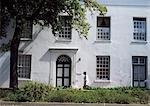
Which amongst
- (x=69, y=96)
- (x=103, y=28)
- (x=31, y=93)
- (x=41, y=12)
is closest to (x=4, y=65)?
(x=41, y=12)

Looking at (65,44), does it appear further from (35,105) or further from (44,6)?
(35,105)

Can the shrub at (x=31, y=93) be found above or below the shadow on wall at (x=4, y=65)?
below

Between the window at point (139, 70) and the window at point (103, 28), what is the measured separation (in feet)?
11.2

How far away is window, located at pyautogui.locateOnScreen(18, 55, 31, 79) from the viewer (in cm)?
3653

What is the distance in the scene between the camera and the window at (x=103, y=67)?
121ft

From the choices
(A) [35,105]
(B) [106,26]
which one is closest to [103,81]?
(B) [106,26]

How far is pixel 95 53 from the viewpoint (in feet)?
121

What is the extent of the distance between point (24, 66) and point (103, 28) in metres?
8.38

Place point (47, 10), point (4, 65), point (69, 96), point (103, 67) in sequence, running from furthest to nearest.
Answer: point (103, 67) → point (4, 65) → point (47, 10) → point (69, 96)

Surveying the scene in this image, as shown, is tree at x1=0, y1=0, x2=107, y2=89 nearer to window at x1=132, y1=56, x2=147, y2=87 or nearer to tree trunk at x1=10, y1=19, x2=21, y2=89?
tree trunk at x1=10, y1=19, x2=21, y2=89

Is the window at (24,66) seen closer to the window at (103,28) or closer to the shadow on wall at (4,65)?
the shadow on wall at (4,65)

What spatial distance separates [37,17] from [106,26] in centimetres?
940

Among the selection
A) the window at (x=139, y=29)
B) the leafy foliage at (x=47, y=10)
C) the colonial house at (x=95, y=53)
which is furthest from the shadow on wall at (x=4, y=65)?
the window at (x=139, y=29)

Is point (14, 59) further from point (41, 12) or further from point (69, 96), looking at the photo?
point (69, 96)
